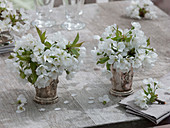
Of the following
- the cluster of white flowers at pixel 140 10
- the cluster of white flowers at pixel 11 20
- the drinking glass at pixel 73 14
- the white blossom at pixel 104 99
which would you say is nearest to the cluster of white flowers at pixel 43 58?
the white blossom at pixel 104 99

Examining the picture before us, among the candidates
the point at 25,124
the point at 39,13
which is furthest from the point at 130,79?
the point at 39,13

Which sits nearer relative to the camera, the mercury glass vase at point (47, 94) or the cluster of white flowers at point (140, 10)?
the mercury glass vase at point (47, 94)

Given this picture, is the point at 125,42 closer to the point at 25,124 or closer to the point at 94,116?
the point at 94,116

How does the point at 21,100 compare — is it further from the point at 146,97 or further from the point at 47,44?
the point at 146,97

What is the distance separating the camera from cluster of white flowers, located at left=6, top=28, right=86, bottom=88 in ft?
3.78

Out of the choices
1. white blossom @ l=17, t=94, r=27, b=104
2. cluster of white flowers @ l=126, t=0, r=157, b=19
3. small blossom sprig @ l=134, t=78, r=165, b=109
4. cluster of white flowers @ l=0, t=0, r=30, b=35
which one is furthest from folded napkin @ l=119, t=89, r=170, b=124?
A: cluster of white flowers @ l=126, t=0, r=157, b=19

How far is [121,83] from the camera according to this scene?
4.25 feet

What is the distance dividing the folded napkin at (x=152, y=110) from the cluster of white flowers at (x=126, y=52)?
0.11m

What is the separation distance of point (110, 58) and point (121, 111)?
0.59ft

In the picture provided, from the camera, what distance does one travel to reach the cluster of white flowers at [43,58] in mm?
1153

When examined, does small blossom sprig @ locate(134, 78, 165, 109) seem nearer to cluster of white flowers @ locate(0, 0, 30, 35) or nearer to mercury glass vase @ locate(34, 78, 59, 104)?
mercury glass vase @ locate(34, 78, 59, 104)

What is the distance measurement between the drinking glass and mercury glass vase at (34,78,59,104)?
2.69ft

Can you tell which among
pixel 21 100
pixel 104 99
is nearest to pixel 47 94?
pixel 21 100

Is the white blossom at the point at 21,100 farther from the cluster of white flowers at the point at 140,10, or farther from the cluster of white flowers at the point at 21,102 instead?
the cluster of white flowers at the point at 140,10
